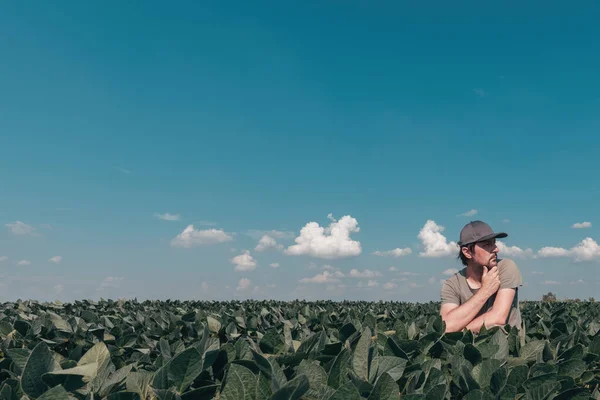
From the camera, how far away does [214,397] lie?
88.4 inches

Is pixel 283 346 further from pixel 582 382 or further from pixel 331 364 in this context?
→ pixel 582 382

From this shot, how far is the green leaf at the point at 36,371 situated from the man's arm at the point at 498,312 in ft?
15.7

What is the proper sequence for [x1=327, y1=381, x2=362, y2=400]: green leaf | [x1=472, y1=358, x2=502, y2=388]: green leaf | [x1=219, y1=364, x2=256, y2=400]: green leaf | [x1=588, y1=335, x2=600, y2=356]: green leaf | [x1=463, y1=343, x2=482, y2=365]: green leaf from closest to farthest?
[x1=327, y1=381, x2=362, y2=400]: green leaf
[x1=219, y1=364, x2=256, y2=400]: green leaf
[x1=472, y1=358, x2=502, y2=388]: green leaf
[x1=463, y1=343, x2=482, y2=365]: green leaf
[x1=588, y1=335, x2=600, y2=356]: green leaf

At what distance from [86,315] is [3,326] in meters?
1.45

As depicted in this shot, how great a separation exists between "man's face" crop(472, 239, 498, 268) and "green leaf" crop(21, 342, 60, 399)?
5.15 meters

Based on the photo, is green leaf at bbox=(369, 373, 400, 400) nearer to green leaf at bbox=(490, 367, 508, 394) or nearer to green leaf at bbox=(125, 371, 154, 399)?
green leaf at bbox=(490, 367, 508, 394)

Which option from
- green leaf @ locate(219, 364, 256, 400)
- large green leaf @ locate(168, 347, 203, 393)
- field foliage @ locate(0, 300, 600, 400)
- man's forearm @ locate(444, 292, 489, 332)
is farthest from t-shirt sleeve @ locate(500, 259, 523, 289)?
green leaf @ locate(219, 364, 256, 400)

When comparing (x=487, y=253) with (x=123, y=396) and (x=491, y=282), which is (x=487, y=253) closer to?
(x=491, y=282)

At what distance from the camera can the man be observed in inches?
230

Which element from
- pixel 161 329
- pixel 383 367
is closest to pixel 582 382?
pixel 383 367

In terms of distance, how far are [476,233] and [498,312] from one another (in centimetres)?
95

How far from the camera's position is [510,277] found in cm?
597

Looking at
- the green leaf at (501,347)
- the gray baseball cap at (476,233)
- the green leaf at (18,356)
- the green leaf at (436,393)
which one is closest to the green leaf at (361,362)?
the green leaf at (436,393)

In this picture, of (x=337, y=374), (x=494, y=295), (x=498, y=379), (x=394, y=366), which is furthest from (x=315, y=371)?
(x=494, y=295)
